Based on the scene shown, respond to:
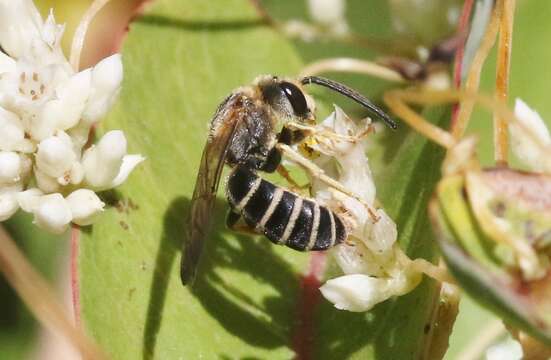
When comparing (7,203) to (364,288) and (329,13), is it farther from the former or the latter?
(329,13)

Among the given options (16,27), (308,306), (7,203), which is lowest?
(308,306)

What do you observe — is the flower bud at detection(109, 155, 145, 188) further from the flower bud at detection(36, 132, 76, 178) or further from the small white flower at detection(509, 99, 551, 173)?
the small white flower at detection(509, 99, 551, 173)

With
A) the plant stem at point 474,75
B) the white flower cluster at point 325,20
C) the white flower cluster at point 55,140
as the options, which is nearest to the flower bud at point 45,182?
the white flower cluster at point 55,140

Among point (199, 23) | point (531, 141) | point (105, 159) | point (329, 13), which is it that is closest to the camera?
point (531, 141)

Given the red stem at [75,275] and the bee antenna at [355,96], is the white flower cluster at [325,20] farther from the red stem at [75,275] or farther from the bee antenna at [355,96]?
the red stem at [75,275]

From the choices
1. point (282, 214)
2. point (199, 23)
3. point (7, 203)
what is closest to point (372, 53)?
point (199, 23)

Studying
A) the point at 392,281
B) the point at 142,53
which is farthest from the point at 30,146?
the point at 392,281
